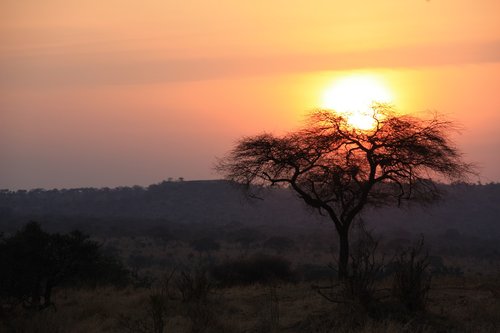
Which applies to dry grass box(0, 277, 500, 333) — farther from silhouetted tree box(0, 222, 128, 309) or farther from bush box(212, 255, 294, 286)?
bush box(212, 255, 294, 286)

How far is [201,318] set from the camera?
51.4ft

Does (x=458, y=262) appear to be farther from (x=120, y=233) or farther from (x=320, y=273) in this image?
(x=120, y=233)

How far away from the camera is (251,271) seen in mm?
33312

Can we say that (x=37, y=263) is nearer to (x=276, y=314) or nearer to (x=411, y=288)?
(x=276, y=314)

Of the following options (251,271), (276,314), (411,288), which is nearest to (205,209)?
(251,271)

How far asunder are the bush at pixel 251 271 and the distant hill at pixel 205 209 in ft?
176

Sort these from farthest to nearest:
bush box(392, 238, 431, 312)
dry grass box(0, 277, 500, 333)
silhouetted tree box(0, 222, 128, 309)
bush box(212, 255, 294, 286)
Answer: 1. bush box(212, 255, 294, 286)
2. silhouetted tree box(0, 222, 128, 309)
3. bush box(392, 238, 431, 312)
4. dry grass box(0, 277, 500, 333)

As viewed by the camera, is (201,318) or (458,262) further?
(458,262)

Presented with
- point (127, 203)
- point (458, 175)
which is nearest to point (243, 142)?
point (458, 175)

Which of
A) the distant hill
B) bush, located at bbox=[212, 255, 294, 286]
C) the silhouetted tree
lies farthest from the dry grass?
the distant hill

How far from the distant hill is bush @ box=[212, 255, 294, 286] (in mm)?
53546

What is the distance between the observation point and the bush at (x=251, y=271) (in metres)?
32.2

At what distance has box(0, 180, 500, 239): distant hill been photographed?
10138 centimetres

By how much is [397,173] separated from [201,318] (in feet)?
40.7
